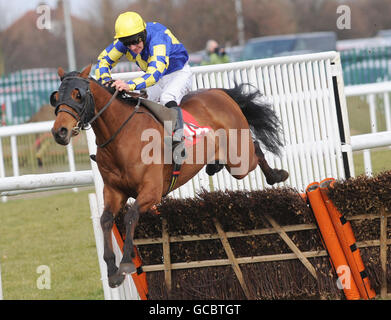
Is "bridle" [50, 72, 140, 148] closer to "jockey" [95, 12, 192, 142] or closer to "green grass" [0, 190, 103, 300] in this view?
"jockey" [95, 12, 192, 142]

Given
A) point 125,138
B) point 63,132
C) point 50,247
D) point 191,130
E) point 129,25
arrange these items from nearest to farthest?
point 63,132 < point 125,138 < point 129,25 < point 191,130 < point 50,247

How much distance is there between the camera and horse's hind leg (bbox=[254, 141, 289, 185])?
5.80 m

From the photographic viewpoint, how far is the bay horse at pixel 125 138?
13.8ft

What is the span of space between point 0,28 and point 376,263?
29615 mm

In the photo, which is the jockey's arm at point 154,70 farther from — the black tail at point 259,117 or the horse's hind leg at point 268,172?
the horse's hind leg at point 268,172

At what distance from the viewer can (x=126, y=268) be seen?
417 cm

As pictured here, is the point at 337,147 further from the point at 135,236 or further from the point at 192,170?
the point at 135,236

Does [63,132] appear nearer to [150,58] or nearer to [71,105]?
[71,105]

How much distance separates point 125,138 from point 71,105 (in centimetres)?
50

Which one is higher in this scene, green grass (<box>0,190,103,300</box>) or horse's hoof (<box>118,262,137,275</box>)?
horse's hoof (<box>118,262,137,275</box>)

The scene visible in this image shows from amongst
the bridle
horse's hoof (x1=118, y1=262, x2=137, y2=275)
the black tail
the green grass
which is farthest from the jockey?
the green grass

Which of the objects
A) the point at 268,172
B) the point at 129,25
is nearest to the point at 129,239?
the point at 129,25
